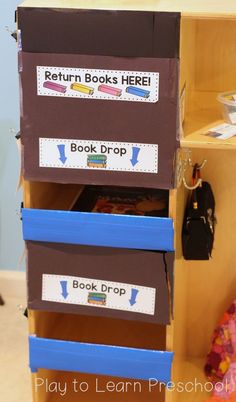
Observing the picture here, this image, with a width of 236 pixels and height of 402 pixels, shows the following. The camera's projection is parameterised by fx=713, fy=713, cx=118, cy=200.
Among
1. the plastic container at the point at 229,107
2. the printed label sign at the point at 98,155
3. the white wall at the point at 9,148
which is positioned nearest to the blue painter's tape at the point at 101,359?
the printed label sign at the point at 98,155

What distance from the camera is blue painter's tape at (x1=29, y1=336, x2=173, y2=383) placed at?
1963 millimetres

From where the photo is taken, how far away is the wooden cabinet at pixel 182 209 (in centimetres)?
174

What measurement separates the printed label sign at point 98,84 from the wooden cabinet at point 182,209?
2.1 inches

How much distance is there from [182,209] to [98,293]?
35cm

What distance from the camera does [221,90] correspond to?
208cm

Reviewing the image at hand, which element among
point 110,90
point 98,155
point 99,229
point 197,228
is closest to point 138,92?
point 110,90

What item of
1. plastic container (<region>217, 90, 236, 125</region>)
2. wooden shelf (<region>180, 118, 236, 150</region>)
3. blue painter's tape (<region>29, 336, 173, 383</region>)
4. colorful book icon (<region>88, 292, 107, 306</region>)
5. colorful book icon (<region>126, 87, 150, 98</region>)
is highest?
colorful book icon (<region>126, 87, 150, 98</region>)

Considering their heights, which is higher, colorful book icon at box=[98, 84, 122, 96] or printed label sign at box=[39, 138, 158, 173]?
colorful book icon at box=[98, 84, 122, 96]

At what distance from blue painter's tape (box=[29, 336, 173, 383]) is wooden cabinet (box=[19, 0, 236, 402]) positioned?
11 mm

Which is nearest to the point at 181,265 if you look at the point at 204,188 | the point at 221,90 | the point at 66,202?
the point at 204,188

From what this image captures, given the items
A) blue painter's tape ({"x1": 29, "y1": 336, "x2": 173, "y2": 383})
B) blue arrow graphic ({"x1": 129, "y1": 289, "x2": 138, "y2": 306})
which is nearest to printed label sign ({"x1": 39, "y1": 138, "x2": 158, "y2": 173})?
blue arrow graphic ({"x1": 129, "y1": 289, "x2": 138, "y2": 306})

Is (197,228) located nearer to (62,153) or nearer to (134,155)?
(134,155)

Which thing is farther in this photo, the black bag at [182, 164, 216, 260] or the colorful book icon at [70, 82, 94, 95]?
the black bag at [182, 164, 216, 260]

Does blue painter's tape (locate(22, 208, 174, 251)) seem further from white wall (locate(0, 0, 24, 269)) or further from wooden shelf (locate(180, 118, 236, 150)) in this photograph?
white wall (locate(0, 0, 24, 269))
